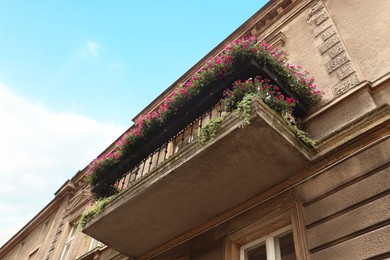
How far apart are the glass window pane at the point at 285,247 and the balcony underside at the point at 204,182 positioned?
2.69 feet

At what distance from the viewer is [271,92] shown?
219 inches

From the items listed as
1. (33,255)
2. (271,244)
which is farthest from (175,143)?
(33,255)

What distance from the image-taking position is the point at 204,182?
5703 millimetres

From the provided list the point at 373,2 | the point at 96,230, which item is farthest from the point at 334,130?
the point at 96,230

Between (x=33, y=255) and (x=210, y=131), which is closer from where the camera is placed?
(x=210, y=131)

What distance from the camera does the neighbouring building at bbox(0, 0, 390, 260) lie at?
443 centimetres

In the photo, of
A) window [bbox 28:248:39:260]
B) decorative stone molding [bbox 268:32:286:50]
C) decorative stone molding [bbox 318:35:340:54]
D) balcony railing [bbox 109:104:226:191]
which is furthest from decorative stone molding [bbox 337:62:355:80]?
window [bbox 28:248:39:260]

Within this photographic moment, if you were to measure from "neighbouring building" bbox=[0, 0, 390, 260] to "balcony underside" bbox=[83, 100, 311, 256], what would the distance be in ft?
0.06

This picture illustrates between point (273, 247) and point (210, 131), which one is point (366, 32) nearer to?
point (210, 131)

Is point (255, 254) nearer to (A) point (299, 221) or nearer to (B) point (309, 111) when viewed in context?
(A) point (299, 221)

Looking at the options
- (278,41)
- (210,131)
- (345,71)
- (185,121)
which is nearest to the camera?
(210,131)

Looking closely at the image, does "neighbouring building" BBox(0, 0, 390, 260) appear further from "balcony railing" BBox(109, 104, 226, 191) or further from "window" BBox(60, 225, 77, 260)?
"window" BBox(60, 225, 77, 260)

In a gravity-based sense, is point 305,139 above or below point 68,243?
below

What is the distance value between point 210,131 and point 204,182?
979mm
